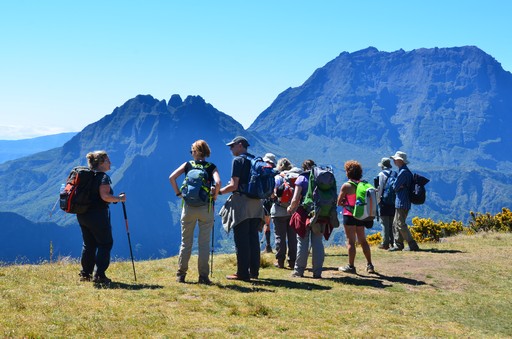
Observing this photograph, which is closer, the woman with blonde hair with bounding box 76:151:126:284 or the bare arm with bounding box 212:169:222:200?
the woman with blonde hair with bounding box 76:151:126:284

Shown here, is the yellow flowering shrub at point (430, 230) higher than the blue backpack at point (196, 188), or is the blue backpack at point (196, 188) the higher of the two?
the blue backpack at point (196, 188)

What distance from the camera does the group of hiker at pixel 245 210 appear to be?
9562 mm

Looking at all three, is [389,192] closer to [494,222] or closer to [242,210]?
[242,210]

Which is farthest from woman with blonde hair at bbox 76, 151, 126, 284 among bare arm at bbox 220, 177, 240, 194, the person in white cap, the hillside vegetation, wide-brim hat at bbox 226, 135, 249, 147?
the person in white cap

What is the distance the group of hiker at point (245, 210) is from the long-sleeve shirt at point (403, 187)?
159 inches

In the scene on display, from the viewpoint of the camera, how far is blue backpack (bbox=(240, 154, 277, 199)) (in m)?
10.2

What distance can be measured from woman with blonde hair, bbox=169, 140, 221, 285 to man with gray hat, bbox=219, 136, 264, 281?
451mm

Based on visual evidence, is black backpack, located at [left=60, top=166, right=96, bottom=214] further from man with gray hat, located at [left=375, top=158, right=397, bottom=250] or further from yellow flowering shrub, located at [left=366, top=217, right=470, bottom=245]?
yellow flowering shrub, located at [left=366, top=217, right=470, bottom=245]

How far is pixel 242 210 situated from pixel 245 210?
6cm

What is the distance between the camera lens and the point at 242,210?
1032cm

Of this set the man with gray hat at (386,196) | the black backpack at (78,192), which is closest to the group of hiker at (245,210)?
the black backpack at (78,192)

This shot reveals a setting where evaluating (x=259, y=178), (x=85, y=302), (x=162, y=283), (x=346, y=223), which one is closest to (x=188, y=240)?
(x=162, y=283)

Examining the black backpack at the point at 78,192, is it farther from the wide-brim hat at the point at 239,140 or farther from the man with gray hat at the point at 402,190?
the man with gray hat at the point at 402,190

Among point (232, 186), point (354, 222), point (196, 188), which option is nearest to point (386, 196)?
point (354, 222)
